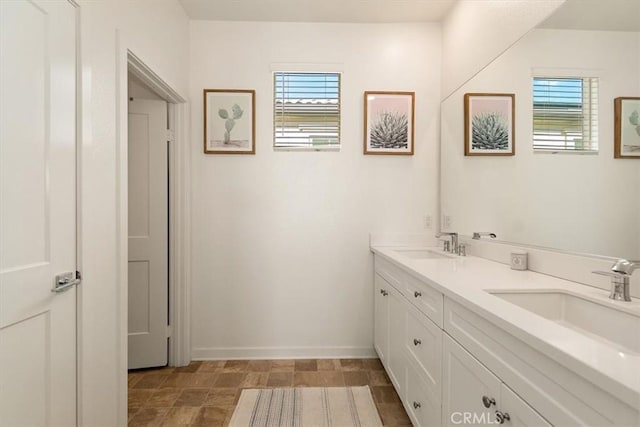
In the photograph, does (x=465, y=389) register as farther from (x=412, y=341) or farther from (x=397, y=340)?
(x=397, y=340)

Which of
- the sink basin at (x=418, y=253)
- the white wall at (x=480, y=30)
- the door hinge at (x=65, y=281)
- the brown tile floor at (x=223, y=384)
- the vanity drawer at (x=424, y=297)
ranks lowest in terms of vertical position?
the brown tile floor at (x=223, y=384)

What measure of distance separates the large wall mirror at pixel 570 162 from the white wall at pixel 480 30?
0.08 metres

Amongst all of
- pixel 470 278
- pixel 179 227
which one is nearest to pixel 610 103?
pixel 470 278

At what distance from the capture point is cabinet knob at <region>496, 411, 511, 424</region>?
0.86 meters

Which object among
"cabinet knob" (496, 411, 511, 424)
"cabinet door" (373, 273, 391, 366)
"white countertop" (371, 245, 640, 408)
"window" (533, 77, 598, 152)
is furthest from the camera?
"cabinet door" (373, 273, 391, 366)

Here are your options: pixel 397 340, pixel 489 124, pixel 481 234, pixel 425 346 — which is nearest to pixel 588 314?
pixel 425 346

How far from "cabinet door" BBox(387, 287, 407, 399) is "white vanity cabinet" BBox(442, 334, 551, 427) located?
1.70 ft

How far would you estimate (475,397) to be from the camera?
1025mm

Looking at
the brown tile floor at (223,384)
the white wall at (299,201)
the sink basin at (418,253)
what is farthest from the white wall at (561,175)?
the brown tile floor at (223,384)

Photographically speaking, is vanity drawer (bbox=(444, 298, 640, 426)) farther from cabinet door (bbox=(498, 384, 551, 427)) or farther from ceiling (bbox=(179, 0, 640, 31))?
ceiling (bbox=(179, 0, 640, 31))

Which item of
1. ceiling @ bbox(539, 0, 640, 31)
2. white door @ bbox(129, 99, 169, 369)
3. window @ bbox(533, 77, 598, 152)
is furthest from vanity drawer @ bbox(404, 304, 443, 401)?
white door @ bbox(129, 99, 169, 369)

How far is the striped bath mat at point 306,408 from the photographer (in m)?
1.76

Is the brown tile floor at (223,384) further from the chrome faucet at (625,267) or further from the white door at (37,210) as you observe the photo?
the chrome faucet at (625,267)

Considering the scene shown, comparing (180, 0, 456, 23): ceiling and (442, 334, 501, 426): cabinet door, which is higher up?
(180, 0, 456, 23): ceiling
